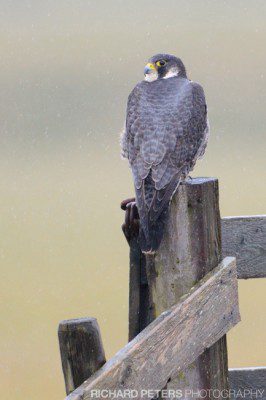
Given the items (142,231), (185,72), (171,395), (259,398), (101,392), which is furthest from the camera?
(185,72)

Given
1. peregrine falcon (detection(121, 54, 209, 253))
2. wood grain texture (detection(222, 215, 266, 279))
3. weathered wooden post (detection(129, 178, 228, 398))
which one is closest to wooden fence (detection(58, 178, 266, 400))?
weathered wooden post (detection(129, 178, 228, 398))

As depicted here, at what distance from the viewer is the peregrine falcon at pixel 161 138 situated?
2855 mm

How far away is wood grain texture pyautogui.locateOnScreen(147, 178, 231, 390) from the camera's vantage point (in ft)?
8.09

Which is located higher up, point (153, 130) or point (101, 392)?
point (153, 130)

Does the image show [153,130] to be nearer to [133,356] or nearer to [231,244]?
Result: [231,244]

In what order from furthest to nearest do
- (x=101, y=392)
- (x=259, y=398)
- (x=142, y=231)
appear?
(x=259, y=398) < (x=142, y=231) < (x=101, y=392)

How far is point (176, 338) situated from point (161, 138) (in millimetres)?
1161

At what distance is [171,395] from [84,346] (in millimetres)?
313

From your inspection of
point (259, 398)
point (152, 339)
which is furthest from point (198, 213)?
point (259, 398)

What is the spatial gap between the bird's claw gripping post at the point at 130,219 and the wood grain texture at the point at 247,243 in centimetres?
51

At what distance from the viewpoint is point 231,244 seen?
3.25 m

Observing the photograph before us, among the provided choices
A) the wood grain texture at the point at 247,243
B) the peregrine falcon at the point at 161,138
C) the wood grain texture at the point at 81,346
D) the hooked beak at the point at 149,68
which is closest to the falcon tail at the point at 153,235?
the peregrine falcon at the point at 161,138

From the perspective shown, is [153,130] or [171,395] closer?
[171,395]

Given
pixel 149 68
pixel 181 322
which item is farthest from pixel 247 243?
pixel 149 68
